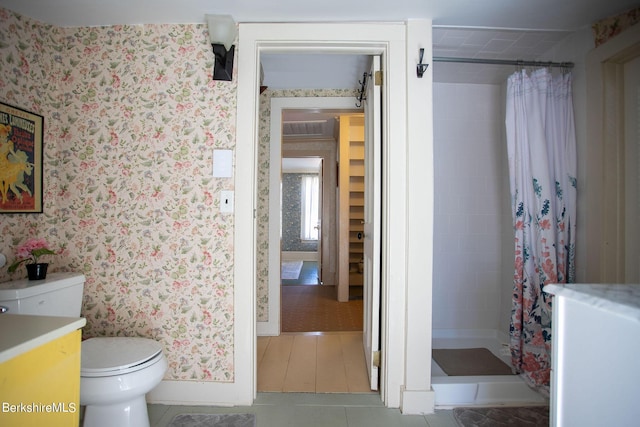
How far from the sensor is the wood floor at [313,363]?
1871 millimetres

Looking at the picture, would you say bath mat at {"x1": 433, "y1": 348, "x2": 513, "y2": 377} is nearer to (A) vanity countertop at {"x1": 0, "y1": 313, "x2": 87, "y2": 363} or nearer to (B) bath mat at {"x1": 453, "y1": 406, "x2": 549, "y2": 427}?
(B) bath mat at {"x1": 453, "y1": 406, "x2": 549, "y2": 427}

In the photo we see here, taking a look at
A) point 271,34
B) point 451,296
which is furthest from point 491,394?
point 271,34

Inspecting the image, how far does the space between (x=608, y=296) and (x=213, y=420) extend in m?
1.76

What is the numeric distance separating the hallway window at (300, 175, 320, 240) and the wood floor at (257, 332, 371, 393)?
524cm

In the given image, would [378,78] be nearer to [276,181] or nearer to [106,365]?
[276,181]

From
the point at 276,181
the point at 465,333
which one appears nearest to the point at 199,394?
the point at 276,181

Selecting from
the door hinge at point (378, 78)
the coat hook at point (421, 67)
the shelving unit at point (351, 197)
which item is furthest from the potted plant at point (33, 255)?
the shelving unit at point (351, 197)

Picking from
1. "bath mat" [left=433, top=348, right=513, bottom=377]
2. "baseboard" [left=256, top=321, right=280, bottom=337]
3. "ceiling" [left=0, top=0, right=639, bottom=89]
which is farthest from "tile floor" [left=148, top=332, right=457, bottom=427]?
"ceiling" [left=0, top=0, right=639, bottom=89]

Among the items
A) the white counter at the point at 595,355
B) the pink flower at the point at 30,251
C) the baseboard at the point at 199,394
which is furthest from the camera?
the baseboard at the point at 199,394

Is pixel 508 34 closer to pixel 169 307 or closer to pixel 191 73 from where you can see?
pixel 191 73

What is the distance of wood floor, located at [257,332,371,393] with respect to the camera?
6.14 feet

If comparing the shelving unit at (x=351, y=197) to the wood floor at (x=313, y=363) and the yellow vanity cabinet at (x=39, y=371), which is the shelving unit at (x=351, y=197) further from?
the yellow vanity cabinet at (x=39, y=371)

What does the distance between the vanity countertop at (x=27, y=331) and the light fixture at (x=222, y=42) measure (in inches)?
52.9

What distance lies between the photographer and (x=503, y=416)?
162cm
